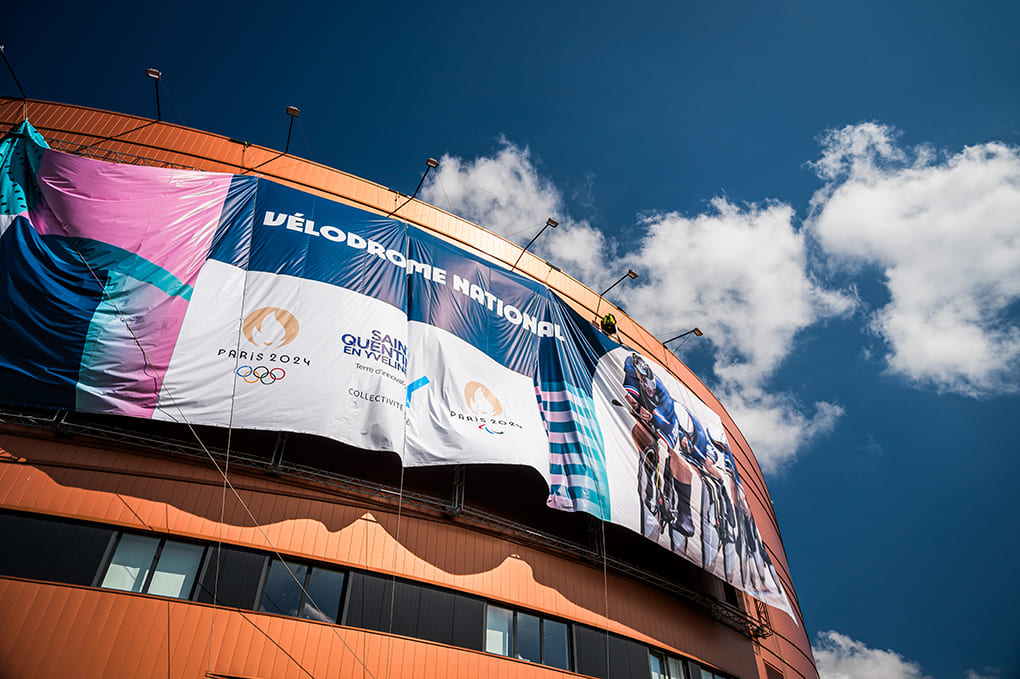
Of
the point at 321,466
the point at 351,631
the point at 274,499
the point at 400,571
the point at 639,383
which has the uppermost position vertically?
the point at 639,383

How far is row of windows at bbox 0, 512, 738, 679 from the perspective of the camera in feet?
37.1

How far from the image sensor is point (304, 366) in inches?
558

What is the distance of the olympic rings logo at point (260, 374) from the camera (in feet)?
44.6

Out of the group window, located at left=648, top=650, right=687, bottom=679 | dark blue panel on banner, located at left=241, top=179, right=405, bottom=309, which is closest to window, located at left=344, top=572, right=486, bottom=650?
window, located at left=648, top=650, right=687, bottom=679

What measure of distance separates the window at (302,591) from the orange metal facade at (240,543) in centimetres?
29

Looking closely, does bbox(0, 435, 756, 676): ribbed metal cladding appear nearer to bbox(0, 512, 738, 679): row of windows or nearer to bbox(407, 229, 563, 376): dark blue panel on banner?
bbox(0, 512, 738, 679): row of windows

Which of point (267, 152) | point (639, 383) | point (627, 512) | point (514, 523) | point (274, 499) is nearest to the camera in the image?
point (274, 499)

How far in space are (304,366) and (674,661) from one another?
13.5 meters

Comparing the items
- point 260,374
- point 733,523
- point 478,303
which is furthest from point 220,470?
point 733,523

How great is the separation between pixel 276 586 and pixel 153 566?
232cm

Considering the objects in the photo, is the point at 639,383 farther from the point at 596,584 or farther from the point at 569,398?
the point at 596,584

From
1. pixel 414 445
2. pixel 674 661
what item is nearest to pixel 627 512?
pixel 674 661

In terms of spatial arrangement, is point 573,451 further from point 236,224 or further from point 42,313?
point 42,313

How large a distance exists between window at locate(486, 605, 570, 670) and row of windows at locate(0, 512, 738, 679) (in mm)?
23
